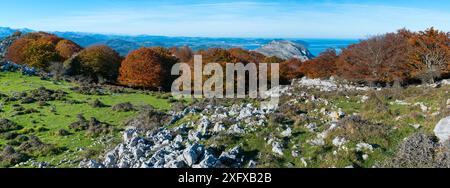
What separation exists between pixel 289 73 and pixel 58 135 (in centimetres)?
4913

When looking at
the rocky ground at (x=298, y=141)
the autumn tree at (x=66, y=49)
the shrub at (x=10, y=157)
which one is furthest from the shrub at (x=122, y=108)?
the autumn tree at (x=66, y=49)

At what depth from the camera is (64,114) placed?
1216 inches

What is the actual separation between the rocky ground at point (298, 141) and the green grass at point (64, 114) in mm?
3211

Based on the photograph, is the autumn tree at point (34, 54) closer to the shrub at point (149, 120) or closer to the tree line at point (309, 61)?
the tree line at point (309, 61)

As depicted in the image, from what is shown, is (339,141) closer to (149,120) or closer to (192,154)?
(192,154)

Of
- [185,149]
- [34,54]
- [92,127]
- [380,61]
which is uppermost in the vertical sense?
[380,61]

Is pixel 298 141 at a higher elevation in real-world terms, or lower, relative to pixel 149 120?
higher

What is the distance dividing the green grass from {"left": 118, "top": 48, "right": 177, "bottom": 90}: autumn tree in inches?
551

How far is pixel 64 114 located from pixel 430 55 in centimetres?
3680

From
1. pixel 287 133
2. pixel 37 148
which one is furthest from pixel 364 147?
pixel 37 148

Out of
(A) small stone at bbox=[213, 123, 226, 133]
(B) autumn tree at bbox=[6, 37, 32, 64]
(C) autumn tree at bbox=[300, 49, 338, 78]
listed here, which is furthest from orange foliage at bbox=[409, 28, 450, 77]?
(B) autumn tree at bbox=[6, 37, 32, 64]
